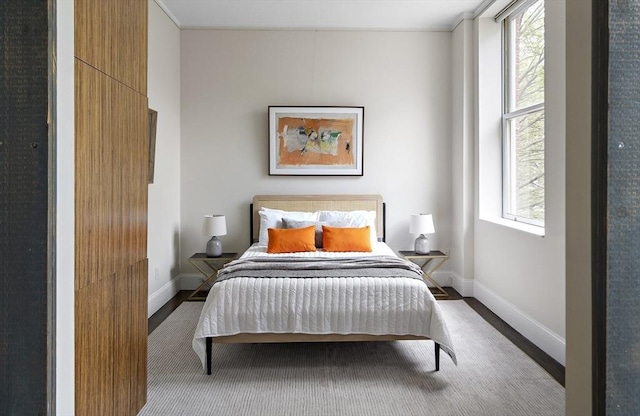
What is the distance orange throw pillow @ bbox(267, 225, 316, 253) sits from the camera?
392 centimetres

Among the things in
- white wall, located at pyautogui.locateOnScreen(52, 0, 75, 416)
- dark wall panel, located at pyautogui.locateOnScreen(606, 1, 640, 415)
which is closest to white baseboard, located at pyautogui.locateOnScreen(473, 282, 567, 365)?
dark wall panel, located at pyautogui.locateOnScreen(606, 1, 640, 415)

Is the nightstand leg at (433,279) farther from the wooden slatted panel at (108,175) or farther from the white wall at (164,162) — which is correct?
the wooden slatted panel at (108,175)

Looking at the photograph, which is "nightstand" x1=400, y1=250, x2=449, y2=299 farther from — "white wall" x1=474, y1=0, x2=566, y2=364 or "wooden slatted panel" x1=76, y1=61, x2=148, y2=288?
"wooden slatted panel" x1=76, y1=61, x2=148, y2=288

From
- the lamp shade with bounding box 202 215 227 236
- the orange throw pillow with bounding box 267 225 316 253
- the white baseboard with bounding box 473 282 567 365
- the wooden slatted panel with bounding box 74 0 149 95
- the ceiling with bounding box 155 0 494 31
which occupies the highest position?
the ceiling with bounding box 155 0 494 31

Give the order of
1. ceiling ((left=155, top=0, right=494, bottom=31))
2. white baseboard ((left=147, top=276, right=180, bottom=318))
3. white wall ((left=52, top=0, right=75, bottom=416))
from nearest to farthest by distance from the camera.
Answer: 1. white wall ((left=52, top=0, right=75, bottom=416))
2. white baseboard ((left=147, top=276, right=180, bottom=318))
3. ceiling ((left=155, top=0, right=494, bottom=31))

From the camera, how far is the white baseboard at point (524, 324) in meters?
2.83

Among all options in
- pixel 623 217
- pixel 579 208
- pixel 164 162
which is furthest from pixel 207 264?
pixel 623 217

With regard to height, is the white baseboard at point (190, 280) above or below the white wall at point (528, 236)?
below

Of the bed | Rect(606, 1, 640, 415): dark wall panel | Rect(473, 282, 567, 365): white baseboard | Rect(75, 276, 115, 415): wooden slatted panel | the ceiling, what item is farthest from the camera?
the ceiling

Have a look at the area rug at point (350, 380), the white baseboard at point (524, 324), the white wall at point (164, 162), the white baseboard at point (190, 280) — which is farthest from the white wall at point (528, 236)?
the white wall at point (164, 162)

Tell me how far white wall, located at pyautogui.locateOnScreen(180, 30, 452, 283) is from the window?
2.58ft

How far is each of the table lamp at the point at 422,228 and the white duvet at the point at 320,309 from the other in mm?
1685

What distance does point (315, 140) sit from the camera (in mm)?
4688

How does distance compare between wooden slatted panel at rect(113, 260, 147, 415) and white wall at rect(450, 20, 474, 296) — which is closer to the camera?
wooden slatted panel at rect(113, 260, 147, 415)
